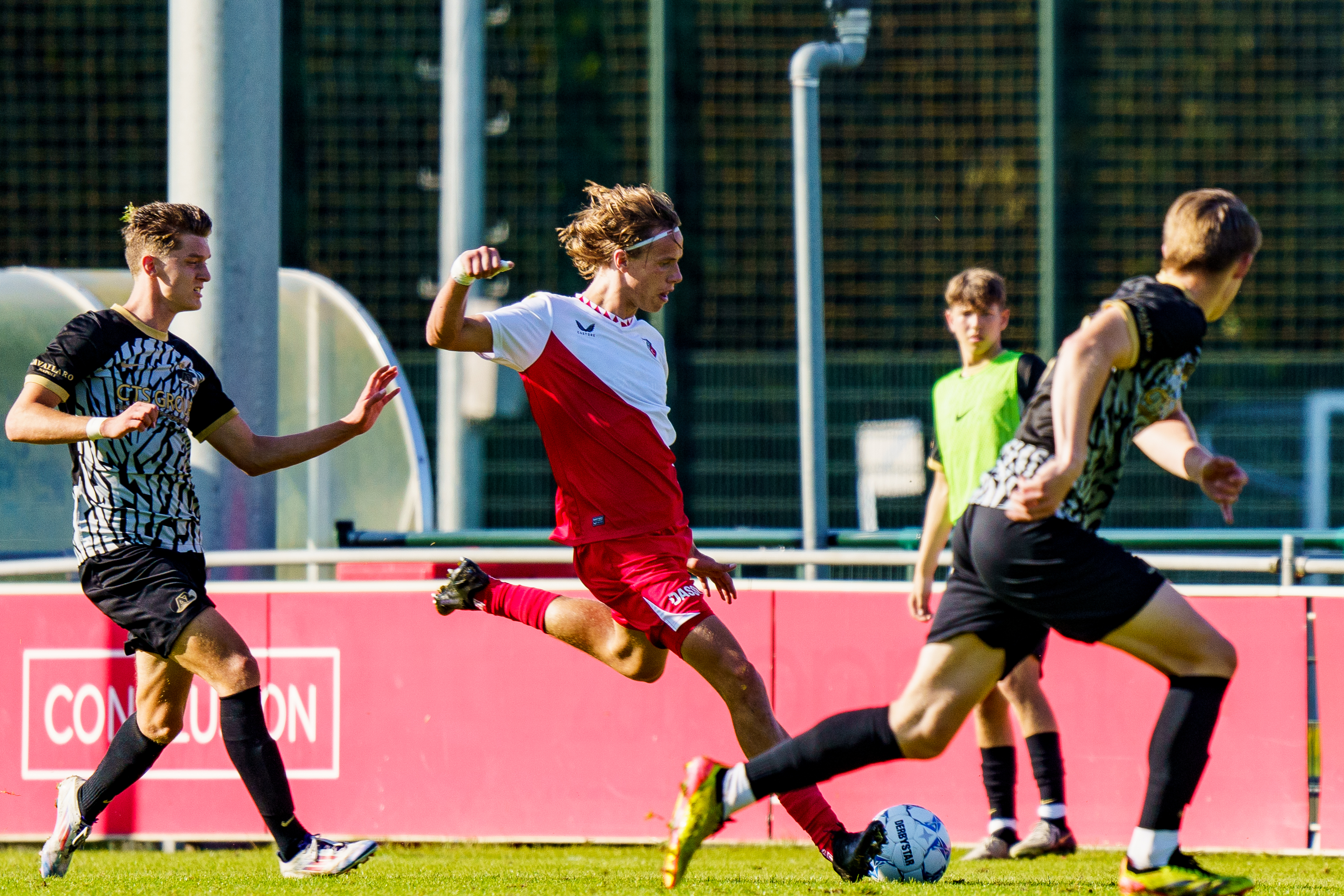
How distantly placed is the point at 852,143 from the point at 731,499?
337 centimetres

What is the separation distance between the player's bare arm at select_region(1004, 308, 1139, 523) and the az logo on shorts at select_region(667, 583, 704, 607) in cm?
128

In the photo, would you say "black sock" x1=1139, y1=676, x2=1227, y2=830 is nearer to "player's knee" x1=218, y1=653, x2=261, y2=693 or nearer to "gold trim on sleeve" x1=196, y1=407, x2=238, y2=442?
"player's knee" x1=218, y1=653, x2=261, y2=693

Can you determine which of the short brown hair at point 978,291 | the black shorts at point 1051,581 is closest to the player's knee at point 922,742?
the black shorts at point 1051,581

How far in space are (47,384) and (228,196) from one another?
2.43 meters

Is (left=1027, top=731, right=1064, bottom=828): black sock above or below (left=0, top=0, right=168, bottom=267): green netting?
below

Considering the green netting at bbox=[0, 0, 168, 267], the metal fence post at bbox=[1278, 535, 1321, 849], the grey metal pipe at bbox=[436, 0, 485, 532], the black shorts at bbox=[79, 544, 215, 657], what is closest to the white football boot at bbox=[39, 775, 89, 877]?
the black shorts at bbox=[79, 544, 215, 657]

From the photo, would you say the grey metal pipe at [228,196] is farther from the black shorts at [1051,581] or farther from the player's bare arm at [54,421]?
the black shorts at [1051,581]

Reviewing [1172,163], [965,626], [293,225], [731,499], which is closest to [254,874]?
[965,626]

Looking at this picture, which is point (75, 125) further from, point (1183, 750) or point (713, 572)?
point (1183, 750)

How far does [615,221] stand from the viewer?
5.40 m

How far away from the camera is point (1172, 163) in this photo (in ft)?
50.4

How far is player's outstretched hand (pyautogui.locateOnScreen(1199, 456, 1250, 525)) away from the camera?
14.6 feet

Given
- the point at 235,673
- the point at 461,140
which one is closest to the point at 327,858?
the point at 235,673

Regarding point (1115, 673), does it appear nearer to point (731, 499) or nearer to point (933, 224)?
point (731, 499)
